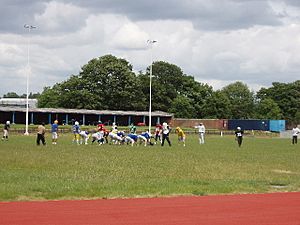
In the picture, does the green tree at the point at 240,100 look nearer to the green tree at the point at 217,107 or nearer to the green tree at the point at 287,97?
the green tree at the point at 217,107

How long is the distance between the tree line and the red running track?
9185 centimetres

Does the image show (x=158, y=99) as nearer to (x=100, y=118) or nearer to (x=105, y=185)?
(x=100, y=118)

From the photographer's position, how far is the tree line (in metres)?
107

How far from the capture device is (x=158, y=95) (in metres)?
114

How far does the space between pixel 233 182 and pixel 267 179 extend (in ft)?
5.53

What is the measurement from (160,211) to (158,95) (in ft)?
336

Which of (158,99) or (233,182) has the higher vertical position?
(158,99)

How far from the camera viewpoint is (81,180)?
629 inches

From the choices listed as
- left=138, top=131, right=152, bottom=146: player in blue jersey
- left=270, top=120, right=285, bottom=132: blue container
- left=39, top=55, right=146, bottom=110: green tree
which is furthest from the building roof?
left=138, top=131, right=152, bottom=146: player in blue jersey

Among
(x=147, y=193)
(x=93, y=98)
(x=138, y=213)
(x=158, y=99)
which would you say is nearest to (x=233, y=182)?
(x=147, y=193)

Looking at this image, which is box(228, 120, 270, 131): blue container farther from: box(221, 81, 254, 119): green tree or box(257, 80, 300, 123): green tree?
box(257, 80, 300, 123): green tree

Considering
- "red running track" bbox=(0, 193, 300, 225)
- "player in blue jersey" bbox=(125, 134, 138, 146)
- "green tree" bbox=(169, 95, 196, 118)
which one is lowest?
"red running track" bbox=(0, 193, 300, 225)

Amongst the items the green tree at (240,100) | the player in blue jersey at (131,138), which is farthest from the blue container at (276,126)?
the player in blue jersey at (131,138)

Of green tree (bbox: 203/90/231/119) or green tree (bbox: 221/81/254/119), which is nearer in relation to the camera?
green tree (bbox: 203/90/231/119)
